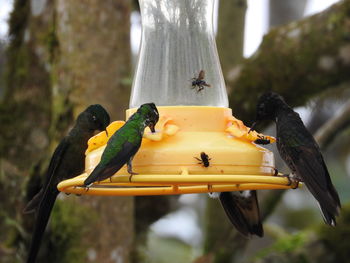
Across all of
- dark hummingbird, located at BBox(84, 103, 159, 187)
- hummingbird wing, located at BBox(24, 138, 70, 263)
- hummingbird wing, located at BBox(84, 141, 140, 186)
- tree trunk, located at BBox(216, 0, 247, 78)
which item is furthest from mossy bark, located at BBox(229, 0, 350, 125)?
hummingbird wing, located at BBox(84, 141, 140, 186)

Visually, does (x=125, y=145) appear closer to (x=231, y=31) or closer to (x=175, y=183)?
(x=175, y=183)

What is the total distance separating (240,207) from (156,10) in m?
1.43

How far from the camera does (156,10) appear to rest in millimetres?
4973

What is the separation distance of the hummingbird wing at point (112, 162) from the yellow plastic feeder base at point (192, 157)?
2.6 inches

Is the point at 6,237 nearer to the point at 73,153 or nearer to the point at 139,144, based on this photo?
the point at 73,153

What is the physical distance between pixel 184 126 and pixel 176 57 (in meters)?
0.62

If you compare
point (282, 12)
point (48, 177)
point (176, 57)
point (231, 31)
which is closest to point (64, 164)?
point (48, 177)

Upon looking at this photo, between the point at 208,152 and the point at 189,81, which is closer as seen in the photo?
the point at 208,152

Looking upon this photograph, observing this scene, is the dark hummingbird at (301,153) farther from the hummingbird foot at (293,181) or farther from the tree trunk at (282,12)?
the tree trunk at (282,12)

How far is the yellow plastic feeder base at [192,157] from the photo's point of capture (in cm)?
376

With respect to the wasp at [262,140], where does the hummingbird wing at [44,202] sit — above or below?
below

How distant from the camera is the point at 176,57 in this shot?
4.70 metres

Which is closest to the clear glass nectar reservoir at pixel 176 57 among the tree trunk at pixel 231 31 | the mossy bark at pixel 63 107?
the mossy bark at pixel 63 107

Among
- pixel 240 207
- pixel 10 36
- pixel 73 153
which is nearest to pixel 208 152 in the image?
pixel 240 207
